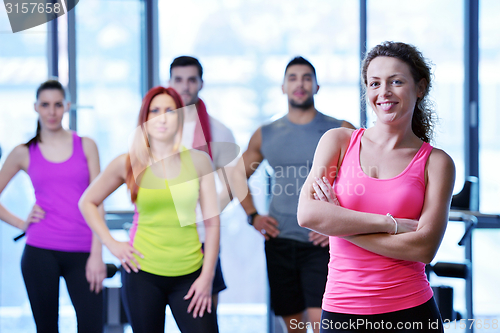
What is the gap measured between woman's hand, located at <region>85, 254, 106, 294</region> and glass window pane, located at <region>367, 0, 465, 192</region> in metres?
2.31

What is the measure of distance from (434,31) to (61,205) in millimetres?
2708

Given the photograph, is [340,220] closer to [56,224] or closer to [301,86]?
[301,86]

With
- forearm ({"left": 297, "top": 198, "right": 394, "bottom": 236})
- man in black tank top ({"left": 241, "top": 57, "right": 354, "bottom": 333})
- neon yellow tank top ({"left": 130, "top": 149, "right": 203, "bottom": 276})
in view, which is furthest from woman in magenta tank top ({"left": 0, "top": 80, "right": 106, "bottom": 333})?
forearm ({"left": 297, "top": 198, "right": 394, "bottom": 236})

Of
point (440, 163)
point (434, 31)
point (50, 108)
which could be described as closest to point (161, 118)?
point (50, 108)

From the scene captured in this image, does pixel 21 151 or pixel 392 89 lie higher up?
pixel 392 89

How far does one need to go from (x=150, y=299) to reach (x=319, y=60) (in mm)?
2164

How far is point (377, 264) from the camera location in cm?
129

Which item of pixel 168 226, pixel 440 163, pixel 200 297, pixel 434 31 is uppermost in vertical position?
pixel 434 31

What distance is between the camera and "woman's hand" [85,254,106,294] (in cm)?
204

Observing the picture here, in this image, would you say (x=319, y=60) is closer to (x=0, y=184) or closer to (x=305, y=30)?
(x=305, y=30)

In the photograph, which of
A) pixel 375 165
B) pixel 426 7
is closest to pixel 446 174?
pixel 375 165

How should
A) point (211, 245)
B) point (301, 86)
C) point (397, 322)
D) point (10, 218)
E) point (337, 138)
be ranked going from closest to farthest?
1. point (397, 322)
2. point (337, 138)
3. point (211, 245)
4. point (301, 86)
5. point (10, 218)

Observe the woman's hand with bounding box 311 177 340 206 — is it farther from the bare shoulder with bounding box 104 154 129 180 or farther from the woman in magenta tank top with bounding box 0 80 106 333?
the woman in magenta tank top with bounding box 0 80 106 333

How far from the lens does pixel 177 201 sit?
1.71m
